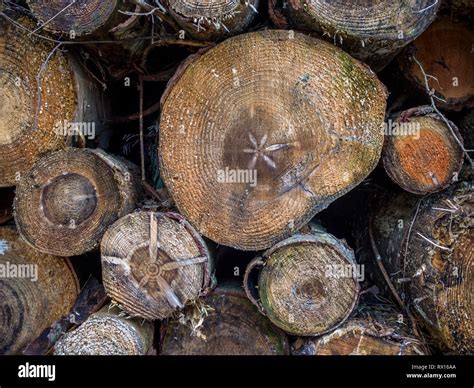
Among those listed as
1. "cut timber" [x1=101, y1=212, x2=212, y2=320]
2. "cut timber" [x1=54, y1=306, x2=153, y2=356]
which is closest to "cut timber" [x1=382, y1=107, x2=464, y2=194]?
"cut timber" [x1=101, y1=212, x2=212, y2=320]

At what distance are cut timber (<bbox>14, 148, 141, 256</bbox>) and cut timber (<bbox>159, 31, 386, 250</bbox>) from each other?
297 millimetres

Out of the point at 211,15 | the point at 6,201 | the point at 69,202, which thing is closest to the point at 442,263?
the point at 211,15

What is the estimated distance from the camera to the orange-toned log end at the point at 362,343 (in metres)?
2.37

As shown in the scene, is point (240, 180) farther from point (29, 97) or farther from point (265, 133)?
point (29, 97)

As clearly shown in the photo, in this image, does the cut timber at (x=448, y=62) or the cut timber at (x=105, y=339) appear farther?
the cut timber at (x=448, y=62)

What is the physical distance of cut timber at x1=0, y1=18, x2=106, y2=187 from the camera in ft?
8.27

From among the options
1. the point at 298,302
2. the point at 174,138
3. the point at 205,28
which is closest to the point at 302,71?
the point at 205,28

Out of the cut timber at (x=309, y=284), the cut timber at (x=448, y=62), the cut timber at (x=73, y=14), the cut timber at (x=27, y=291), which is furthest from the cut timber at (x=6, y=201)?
the cut timber at (x=448, y=62)

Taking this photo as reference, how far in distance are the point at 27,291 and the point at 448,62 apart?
2.46 metres

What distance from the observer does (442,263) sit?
2422 millimetres

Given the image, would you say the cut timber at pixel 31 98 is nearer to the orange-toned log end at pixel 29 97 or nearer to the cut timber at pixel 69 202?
the orange-toned log end at pixel 29 97

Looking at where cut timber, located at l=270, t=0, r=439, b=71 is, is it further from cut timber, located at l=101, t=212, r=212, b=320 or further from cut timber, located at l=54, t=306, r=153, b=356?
cut timber, located at l=54, t=306, r=153, b=356
